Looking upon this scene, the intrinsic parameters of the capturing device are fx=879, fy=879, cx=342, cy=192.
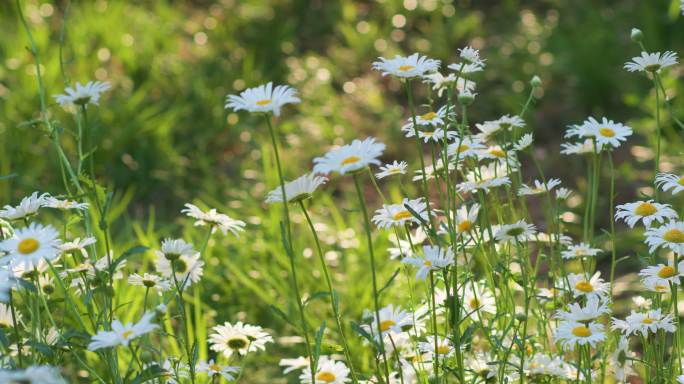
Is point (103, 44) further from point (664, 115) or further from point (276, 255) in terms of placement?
point (664, 115)

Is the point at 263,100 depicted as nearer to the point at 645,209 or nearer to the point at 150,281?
the point at 150,281

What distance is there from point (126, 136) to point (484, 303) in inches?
81.7

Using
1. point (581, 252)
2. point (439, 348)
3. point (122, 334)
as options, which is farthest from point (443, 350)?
point (122, 334)

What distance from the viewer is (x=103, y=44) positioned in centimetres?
386

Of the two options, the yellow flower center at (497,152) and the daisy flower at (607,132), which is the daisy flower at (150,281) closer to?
the yellow flower center at (497,152)

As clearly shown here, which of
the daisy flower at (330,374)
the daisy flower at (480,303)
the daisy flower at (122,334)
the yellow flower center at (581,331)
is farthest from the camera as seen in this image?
the daisy flower at (480,303)

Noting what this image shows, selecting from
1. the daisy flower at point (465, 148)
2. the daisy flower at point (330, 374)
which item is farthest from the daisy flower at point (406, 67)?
the daisy flower at point (330, 374)

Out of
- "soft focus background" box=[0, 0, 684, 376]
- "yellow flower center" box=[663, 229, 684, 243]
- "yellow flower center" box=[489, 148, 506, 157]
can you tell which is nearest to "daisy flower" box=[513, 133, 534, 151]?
"yellow flower center" box=[489, 148, 506, 157]

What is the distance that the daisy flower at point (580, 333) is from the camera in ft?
3.70

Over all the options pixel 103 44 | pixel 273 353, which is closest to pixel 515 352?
pixel 273 353

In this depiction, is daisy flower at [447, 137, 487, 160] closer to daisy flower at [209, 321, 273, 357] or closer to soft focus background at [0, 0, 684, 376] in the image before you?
daisy flower at [209, 321, 273, 357]

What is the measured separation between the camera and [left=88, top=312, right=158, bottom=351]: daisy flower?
0.92 meters

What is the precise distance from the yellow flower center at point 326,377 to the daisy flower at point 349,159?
0.39 m

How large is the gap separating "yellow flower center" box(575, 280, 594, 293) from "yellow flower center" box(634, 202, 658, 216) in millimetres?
130
